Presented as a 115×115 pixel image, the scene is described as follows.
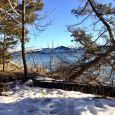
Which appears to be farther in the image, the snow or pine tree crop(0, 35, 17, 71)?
pine tree crop(0, 35, 17, 71)

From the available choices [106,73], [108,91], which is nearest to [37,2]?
[106,73]

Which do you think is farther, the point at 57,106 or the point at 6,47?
the point at 6,47

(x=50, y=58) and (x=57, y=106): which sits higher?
(x=50, y=58)

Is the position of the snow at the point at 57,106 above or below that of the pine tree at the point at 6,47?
below

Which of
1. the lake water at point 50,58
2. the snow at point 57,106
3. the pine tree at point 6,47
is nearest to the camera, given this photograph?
the snow at point 57,106

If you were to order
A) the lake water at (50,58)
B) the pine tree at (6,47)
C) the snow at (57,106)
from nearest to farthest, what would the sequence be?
1. the snow at (57,106)
2. the lake water at (50,58)
3. the pine tree at (6,47)

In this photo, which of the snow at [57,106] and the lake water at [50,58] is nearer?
the snow at [57,106]

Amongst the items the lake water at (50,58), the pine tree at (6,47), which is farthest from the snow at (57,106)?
the pine tree at (6,47)

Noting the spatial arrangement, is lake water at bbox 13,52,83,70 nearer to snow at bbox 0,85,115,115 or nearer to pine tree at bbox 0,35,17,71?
pine tree at bbox 0,35,17,71

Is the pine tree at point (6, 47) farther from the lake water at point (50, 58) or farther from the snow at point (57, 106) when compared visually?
the snow at point (57, 106)

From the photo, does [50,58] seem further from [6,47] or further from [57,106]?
[57,106]

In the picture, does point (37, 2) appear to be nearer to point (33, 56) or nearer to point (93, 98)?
point (33, 56)

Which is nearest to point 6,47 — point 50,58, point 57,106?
point 50,58

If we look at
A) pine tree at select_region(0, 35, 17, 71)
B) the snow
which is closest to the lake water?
pine tree at select_region(0, 35, 17, 71)
